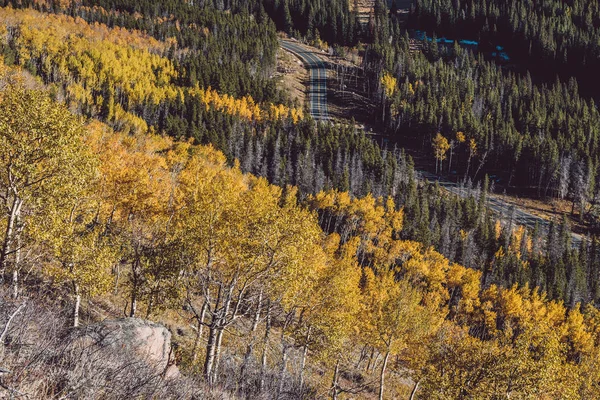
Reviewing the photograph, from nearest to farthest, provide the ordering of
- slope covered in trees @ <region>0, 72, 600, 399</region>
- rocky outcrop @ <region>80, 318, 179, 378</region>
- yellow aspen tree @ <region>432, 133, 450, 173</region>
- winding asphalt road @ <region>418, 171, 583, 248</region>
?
rocky outcrop @ <region>80, 318, 179, 378</region> < slope covered in trees @ <region>0, 72, 600, 399</region> < winding asphalt road @ <region>418, 171, 583, 248</region> < yellow aspen tree @ <region>432, 133, 450, 173</region>

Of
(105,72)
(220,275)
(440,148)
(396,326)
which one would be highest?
(105,72)

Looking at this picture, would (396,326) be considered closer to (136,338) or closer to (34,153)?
(136,338)

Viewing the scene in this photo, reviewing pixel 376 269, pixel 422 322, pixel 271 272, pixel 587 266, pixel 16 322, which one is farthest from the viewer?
pixel 587 266

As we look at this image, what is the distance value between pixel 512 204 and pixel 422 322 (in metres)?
118

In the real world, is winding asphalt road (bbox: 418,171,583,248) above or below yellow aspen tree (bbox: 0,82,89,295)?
below

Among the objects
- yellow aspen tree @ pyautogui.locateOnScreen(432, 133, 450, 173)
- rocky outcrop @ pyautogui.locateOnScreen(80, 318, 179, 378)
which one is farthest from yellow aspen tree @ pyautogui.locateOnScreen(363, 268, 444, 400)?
yellow aspen tree @ pyautogui.locateOnScreen(432, 133, 450, 173)

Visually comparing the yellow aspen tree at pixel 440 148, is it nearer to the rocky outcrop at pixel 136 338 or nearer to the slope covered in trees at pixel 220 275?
the slope covered in trees at pixel 220 275

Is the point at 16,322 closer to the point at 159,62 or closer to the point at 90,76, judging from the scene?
the point at 90,76

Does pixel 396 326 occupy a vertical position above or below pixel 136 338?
below

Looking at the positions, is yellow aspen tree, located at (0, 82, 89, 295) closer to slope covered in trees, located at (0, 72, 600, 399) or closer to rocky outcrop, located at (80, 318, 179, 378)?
slope covered in trees, located at (0, 72, 600, 399)

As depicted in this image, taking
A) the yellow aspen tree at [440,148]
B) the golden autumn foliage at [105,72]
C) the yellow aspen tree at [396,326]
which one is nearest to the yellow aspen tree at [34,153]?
the yellow aspen tree at [396,326]

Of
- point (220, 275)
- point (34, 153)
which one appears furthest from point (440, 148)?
point (34, 153)

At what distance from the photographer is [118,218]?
167ft

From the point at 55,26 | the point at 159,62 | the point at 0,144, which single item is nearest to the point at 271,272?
the point at 0,144
